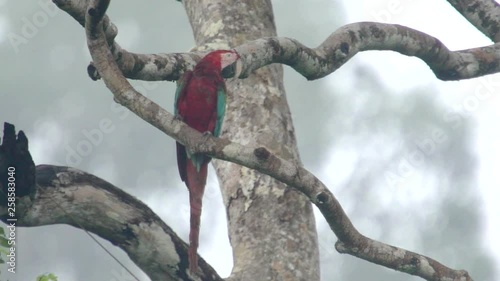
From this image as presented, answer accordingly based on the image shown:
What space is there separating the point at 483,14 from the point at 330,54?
1.75 m

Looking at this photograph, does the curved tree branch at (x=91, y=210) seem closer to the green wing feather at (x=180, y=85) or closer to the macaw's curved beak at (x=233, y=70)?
the green wing feather at (x=180, y=85)

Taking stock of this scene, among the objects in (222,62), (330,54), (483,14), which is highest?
(483,14)

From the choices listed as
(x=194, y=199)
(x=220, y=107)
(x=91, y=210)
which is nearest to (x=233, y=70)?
(x=220, y=107)

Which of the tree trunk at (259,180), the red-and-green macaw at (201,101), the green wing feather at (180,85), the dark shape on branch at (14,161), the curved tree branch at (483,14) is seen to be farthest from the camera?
the curved tree branch at (483,14)

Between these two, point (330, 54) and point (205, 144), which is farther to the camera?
point (330, 54)

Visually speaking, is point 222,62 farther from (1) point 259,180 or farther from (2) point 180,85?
(1) point 259,180

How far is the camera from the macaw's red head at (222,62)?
5031 mm

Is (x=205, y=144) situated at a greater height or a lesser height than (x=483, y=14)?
lesser

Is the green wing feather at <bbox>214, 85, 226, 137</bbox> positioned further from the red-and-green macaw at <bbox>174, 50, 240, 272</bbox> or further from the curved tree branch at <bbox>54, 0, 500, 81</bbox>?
→ the curved tree branch at <bbox>54, 0, 500, 81</bbox>

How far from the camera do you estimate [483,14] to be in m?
6.92

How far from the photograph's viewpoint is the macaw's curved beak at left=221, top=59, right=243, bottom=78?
199 inches

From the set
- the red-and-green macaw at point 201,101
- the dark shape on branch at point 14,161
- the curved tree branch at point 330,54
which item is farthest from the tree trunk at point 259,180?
the dark shape on branch at point 14,161

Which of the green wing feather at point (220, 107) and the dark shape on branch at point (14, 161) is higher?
the green wing feather at point (220, 107)

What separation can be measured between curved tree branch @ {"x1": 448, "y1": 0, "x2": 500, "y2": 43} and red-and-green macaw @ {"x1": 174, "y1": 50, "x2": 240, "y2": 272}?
255 centimetres
